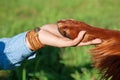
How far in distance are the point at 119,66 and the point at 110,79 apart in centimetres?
10

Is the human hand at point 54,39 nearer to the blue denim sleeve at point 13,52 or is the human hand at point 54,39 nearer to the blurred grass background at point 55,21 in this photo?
the blue denim sleeve at point 13,52

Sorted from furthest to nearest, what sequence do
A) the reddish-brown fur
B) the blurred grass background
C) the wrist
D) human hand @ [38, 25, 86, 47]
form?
the blurred grass background → the wrist → human hand @ [38, 25, 86, 47] → the reddish-brown fur

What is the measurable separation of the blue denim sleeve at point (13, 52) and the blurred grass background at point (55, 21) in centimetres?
38

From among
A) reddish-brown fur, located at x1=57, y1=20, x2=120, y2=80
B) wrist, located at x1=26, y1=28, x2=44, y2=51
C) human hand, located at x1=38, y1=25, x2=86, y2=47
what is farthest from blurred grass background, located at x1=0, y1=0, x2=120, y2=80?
wrist, located at x1=26, y1=28, x2=44, y2=51

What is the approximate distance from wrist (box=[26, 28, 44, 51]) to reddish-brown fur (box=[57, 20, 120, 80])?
0.17 m

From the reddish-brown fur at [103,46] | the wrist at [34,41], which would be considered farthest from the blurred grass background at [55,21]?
the wrist at [34,41]

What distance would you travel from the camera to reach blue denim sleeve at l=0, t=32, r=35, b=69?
8.45 feet

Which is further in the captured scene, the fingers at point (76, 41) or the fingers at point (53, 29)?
the fingers at point (53, 29)

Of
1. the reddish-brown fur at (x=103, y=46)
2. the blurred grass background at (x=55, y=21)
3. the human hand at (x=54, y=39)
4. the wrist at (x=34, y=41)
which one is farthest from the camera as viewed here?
the blurred grass background at (x=55, y=21)

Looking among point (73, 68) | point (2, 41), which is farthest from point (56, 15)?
point (2, 41)

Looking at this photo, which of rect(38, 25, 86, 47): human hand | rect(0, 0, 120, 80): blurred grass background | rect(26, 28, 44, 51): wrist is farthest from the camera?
rect(0, 0, 120, 80): blurred grass background

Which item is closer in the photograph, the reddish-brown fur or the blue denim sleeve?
the reddish-brown fur

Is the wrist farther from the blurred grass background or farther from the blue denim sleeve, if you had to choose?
the blurred grass background

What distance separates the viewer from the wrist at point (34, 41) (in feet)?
8.22
